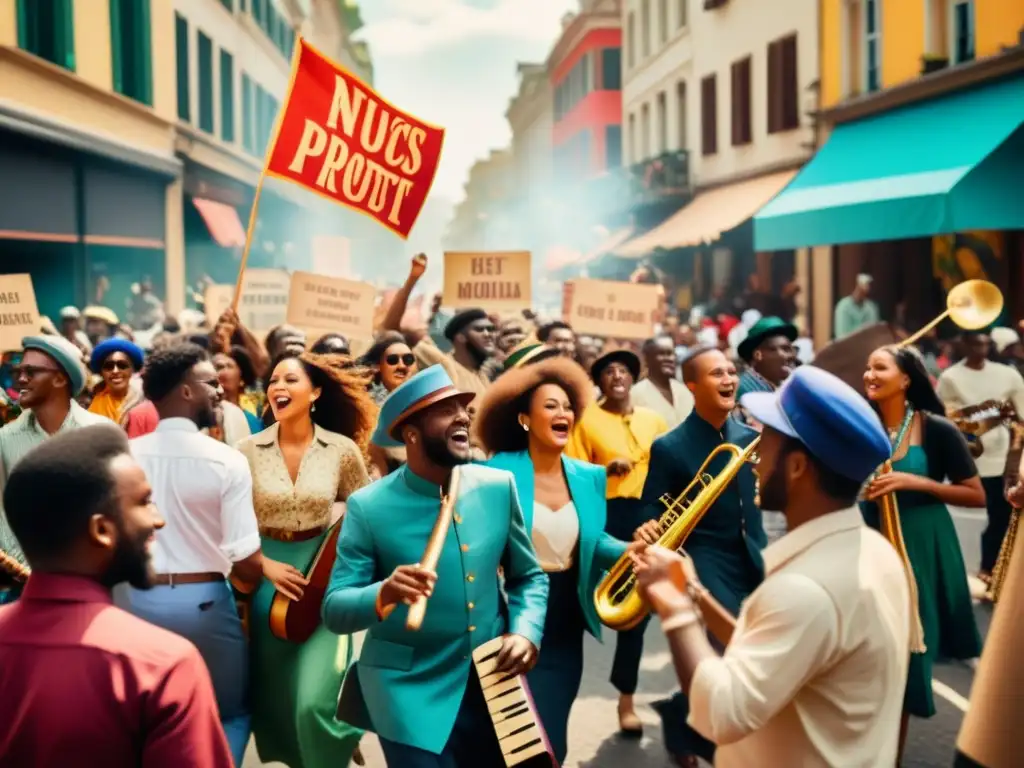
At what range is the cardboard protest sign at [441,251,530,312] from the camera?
12.7 meters

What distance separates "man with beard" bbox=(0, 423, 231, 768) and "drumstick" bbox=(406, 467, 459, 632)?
3.50 feet

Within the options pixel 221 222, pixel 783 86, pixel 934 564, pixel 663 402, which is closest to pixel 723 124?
pixel 783 86

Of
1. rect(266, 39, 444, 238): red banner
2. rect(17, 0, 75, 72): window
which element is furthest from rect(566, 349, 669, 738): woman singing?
rect(17, 0, 75, 72): window

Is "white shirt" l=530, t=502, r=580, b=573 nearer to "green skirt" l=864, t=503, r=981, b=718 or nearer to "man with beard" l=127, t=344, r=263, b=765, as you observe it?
"man with beard" l=127, t=344, r=263, b=765

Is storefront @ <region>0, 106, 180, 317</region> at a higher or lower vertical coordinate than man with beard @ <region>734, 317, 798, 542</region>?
higher

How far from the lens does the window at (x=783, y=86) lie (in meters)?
26.4

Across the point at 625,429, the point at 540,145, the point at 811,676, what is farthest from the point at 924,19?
the point at 540,145

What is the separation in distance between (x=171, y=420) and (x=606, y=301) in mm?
8632

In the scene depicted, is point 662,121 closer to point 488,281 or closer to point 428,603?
point 488,281

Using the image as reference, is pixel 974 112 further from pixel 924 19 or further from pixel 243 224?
pixel 243 224

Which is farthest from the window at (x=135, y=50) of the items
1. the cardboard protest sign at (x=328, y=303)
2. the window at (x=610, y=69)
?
the window at (x=610, y=69)

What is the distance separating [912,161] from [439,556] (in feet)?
56.0

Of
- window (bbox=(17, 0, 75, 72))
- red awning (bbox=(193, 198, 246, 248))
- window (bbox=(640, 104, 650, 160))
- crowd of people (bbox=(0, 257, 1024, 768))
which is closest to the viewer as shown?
crowd of people (bbox=(0, 257, 1024, 768))

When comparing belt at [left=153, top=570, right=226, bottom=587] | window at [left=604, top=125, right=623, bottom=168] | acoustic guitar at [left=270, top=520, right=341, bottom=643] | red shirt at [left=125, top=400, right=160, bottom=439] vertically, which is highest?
window at [left=604, top=125, right=623, bottom=168]
